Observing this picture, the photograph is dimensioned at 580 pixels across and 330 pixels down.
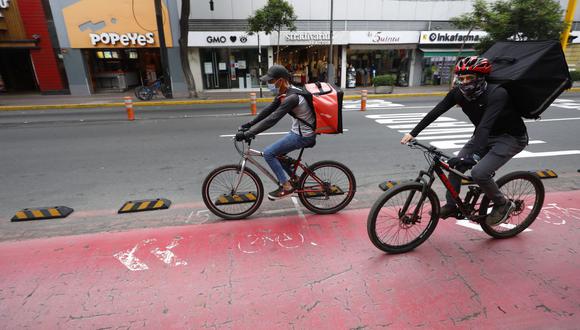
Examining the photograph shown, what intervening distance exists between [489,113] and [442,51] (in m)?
23.4

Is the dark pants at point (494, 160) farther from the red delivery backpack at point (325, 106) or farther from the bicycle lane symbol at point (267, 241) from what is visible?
the bicycle lane symbol at point (267, 241)

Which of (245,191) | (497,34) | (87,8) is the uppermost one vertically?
(87,8)

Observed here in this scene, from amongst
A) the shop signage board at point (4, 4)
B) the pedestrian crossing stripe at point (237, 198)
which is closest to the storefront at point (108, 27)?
the shop signage board at point (4, 4)

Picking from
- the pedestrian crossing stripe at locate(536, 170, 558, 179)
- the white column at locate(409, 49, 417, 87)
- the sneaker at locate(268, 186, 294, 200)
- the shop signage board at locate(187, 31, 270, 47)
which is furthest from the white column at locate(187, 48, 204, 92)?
the pedestrian crossing stripe at locate(536, 170, 558, 179)

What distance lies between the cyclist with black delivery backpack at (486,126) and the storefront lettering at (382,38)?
20.8 meters

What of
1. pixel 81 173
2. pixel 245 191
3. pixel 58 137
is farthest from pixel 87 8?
pixel 245 191

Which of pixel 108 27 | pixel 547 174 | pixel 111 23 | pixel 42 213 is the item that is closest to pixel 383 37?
pixel 111 23

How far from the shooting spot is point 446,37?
22.5 m

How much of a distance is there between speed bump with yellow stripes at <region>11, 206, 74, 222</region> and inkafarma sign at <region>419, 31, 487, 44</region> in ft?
78.3

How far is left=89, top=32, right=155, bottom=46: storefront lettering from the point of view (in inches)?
774

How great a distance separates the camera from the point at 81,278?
3188 millimetres

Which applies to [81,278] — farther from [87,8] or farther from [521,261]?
[87,8]

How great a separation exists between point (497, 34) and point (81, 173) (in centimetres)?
2036

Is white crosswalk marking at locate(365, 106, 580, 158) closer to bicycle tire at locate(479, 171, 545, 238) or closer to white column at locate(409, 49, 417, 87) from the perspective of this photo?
bicycle tire at locate(479, 171, 545, 238)
